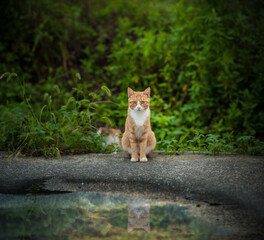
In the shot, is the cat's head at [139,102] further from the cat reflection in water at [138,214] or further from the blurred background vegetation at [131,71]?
the cat reflection in water at [138,214]

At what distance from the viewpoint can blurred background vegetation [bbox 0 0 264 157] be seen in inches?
189

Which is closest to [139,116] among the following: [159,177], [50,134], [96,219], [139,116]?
[139,116]

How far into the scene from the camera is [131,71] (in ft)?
24.6

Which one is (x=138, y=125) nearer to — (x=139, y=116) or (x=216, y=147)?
(x=139, y=116)

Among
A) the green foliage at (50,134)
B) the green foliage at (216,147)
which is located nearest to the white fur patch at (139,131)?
the green foliage at (216,147)

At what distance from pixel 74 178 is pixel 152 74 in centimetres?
429

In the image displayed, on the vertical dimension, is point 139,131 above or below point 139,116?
below

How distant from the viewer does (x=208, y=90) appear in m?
6.66

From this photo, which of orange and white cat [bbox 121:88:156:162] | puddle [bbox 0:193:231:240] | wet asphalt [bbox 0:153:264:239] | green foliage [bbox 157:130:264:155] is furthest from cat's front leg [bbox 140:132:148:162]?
puddle [bbox 0:193:231:240]

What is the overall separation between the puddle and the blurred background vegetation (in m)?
1.15

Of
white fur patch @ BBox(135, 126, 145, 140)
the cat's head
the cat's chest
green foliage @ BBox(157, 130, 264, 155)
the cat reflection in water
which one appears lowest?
the cat reflection in water

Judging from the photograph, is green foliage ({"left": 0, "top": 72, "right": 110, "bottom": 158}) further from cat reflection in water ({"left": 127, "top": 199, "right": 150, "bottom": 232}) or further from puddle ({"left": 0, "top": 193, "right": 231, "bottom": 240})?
cat reflection in water ({"left": 127, "top": 199, "right": 150, "bottom": 232})

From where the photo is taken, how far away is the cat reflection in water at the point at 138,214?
2.68m

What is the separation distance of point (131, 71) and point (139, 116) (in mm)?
3468
